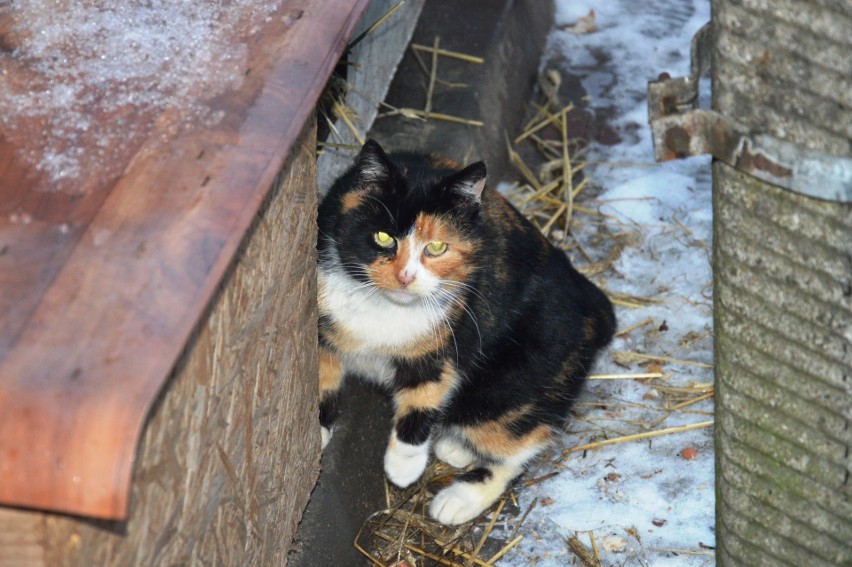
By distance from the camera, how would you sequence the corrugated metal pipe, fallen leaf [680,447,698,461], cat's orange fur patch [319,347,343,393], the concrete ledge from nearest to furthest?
the corrugated metal pipe → cat's orange fur patch [319,347,343,393] → fallen leaf [680,447,698,461] → the concrete ledge

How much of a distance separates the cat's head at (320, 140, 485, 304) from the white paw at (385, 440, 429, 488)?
0.52m

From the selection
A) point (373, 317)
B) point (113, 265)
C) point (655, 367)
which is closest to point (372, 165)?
point (373, 317)

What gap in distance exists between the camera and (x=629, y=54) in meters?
5.66

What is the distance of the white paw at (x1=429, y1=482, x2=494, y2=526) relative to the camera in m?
3.35

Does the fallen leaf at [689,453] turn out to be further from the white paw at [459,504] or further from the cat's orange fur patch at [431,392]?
the cat's orange fur patch at [431,392]

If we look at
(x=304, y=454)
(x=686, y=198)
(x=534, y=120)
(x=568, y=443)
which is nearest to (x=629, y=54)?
(x=534, y=120)

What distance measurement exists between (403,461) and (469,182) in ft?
3.16

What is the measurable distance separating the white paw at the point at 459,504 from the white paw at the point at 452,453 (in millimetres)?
188

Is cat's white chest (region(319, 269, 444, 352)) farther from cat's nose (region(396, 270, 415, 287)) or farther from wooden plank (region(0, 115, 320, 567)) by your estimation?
wooden plank (region(0, 115, 320, 567))

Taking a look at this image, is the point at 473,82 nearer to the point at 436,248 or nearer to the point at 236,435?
the point at 436,248

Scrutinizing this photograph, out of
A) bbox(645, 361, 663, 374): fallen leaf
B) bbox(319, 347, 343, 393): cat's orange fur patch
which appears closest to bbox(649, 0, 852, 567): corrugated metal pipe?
bbox(319, 347, 343, 393): cat's orange fur patch

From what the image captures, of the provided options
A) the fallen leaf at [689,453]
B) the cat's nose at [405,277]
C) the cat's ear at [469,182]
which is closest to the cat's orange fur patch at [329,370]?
the cat's nose at [405,277]

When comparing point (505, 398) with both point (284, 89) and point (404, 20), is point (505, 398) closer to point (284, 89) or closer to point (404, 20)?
point (284, 89)

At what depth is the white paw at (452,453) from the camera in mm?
3590
